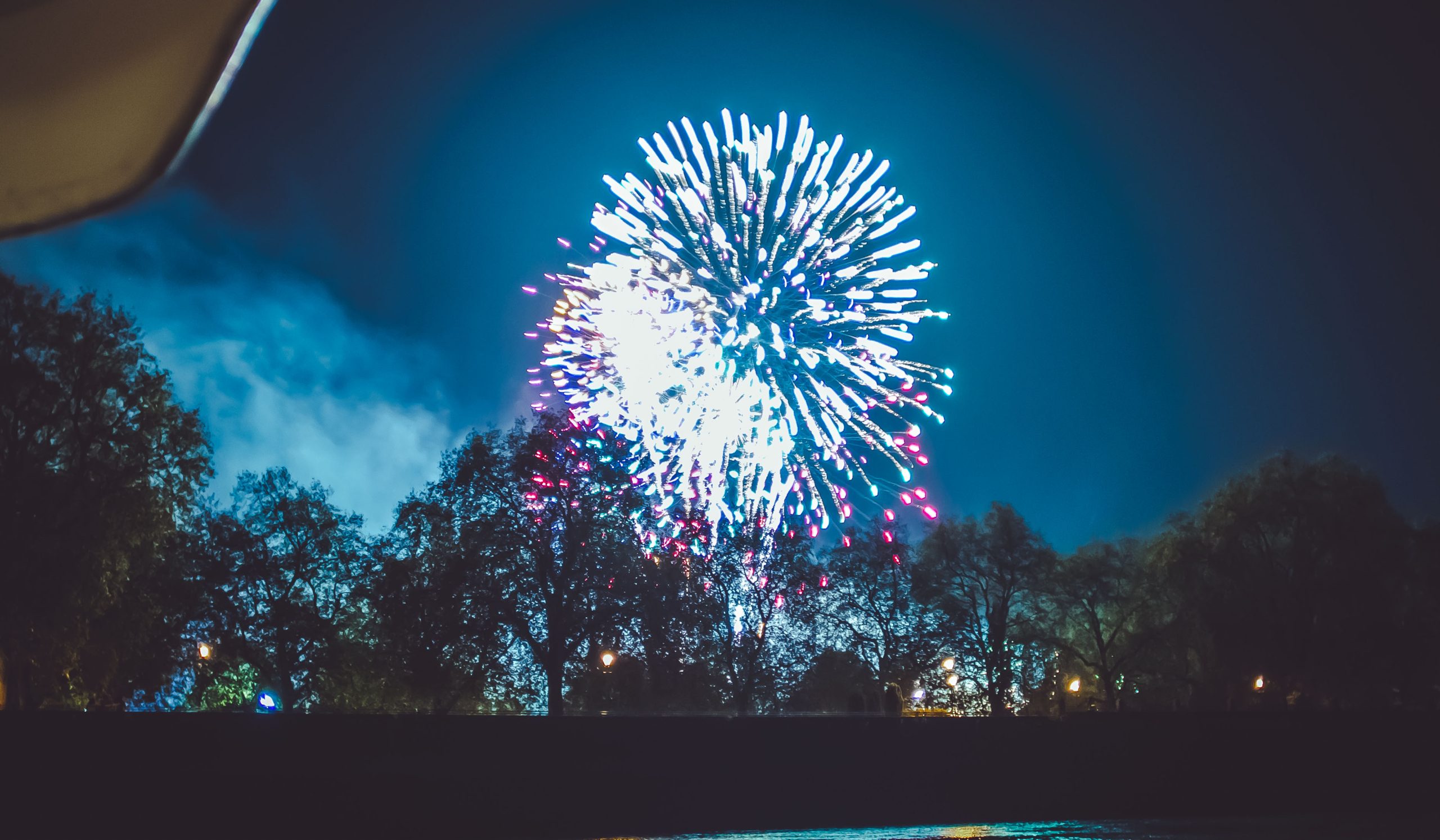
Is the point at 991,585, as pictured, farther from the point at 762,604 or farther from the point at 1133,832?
the point at 1133,832

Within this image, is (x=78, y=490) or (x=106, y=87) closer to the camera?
(x=106, y=87)

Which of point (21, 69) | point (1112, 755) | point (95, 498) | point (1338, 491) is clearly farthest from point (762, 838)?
point (1338, 491)

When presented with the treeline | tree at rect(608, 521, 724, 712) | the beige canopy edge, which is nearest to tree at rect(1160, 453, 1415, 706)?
the treeline

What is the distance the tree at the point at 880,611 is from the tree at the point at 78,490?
24.9m

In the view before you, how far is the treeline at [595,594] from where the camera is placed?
24.2 meters

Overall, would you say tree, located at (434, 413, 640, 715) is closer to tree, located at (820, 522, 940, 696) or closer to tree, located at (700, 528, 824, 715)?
tree, located at (700, 528, 824, 715)

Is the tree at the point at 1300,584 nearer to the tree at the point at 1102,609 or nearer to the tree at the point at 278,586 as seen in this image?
the tree at the point at 1102,609

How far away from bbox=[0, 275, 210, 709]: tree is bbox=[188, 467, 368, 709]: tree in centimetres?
1184

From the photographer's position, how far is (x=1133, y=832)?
51.5ft

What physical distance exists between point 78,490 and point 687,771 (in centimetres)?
1637

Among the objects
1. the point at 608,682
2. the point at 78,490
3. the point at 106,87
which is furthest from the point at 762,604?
the point at 106,87

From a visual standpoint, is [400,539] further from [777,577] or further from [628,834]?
[628,834]

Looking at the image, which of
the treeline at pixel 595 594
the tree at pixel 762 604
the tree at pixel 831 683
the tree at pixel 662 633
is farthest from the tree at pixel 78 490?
the tree at pixel 831 683

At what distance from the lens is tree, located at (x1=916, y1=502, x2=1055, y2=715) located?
4209 cm
